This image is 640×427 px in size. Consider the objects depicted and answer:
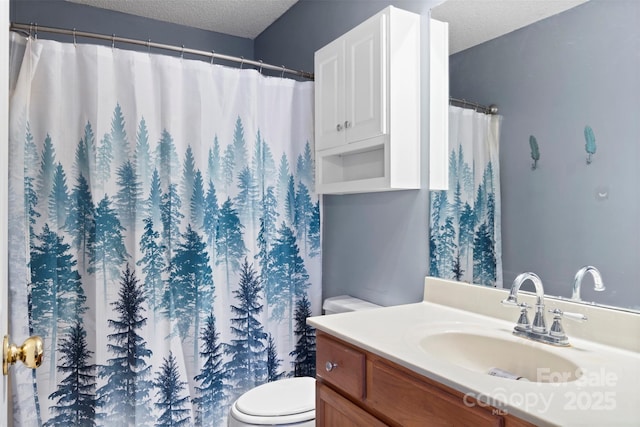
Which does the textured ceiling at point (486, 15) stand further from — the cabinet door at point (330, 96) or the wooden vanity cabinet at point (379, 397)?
the wooden vanity cabinet at point (379, 397)

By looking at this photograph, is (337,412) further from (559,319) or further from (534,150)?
(534,150)

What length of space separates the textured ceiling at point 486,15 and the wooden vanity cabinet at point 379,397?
1.16 m

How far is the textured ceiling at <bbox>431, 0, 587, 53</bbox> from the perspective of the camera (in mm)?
1294

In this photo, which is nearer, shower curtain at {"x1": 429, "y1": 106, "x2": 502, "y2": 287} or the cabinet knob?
the cabinet knob

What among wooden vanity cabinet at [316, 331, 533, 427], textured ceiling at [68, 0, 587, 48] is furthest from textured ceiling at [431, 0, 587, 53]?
wooden vanity cabinet at [316, 331, 533, 427]

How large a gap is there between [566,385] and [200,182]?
163 cm

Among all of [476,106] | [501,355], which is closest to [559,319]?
[501,355]

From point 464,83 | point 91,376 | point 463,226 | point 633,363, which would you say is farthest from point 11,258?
point 633,363

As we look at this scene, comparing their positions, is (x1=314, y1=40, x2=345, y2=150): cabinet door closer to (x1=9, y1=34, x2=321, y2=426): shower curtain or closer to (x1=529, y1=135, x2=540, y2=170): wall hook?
(x1=9, y1=34, x2=321, y2=426): shower curtain

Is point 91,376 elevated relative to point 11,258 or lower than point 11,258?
lower

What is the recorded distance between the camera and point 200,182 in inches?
76.9

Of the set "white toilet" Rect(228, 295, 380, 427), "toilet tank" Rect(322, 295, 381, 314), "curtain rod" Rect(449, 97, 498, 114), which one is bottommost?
"white toilet" Rect(228, 295, 380, 427)

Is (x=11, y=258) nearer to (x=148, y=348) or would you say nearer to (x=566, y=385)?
(x=148, y=348)

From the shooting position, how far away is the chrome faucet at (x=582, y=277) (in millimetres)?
1136
